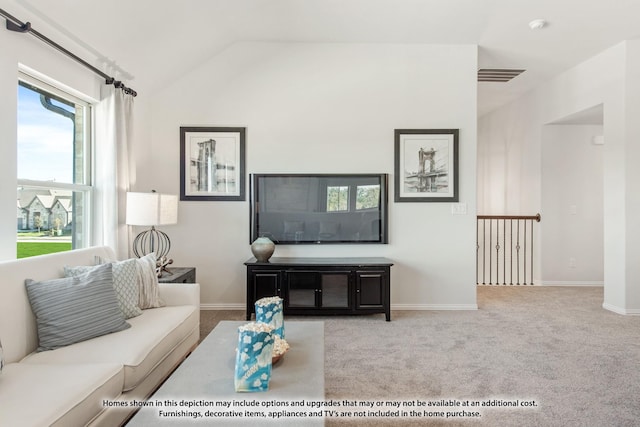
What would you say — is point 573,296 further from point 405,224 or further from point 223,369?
point 223,369

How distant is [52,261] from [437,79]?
13.2 feet

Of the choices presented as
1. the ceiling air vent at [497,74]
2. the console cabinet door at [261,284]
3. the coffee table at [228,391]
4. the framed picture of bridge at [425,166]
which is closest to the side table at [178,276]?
the console cabinet door at [261,284]

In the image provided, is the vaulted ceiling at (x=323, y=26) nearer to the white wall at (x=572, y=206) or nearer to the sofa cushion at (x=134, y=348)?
the white wall at (x=572, y=206)

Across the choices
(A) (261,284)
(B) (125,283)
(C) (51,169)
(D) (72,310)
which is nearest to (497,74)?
(A) (261,284)

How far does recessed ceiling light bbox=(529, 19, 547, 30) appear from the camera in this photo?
3583 mm

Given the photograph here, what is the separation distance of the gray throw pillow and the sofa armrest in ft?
1.93

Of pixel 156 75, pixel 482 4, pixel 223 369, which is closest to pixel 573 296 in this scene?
pixel 482 4

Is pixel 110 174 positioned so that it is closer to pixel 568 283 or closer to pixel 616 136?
pixel 616 136

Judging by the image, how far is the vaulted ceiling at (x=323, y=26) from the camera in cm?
295

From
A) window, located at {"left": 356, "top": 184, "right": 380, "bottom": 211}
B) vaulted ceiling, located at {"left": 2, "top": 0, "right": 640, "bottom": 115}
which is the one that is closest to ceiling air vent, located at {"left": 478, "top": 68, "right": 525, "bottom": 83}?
vaulted ceiling, located at {"left": 2, "top": 0, "right": 640, "bottom": 115}

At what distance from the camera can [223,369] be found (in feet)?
5.13

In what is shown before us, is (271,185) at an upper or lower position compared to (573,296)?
upper

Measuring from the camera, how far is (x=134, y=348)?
6.00ft

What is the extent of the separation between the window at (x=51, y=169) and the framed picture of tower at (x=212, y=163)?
102 centimetres
